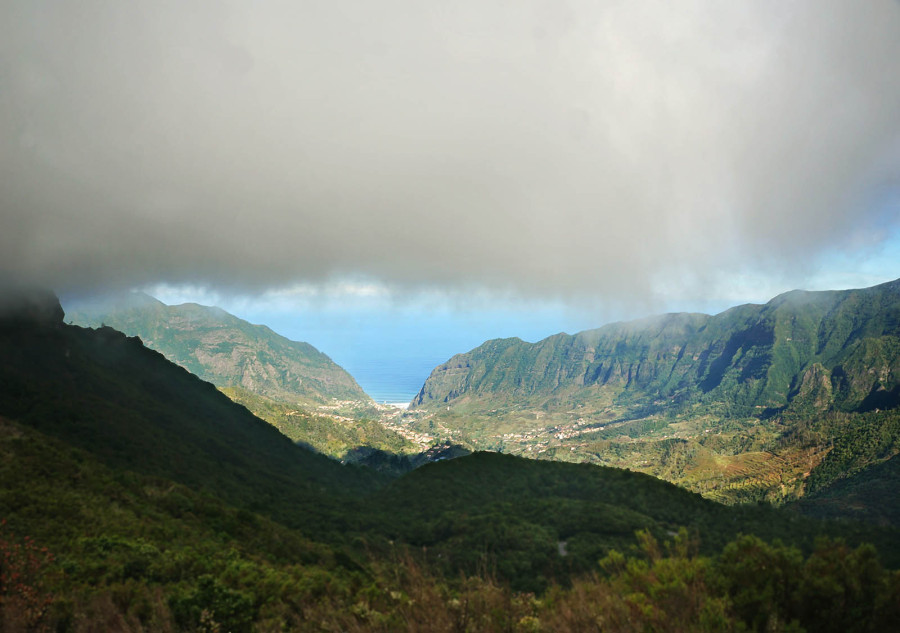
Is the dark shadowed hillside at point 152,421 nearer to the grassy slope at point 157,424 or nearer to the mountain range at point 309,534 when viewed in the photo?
the grassy slope at point 157,424

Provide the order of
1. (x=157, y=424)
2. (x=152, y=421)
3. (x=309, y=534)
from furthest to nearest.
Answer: (x=152, y=421)
(x=157, y=424)
(x=309, y=534)

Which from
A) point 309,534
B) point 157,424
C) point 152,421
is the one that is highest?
point 152,421

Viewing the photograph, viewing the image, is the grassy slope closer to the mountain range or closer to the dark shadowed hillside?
the dark shadowed hillside

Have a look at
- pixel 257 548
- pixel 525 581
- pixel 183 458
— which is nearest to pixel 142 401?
pixel 183 458

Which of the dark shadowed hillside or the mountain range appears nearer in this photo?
the mountain range

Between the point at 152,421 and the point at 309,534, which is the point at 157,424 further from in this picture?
the point at 309,534

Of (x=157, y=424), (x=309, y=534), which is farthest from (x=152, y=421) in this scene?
(x=309, y=534)

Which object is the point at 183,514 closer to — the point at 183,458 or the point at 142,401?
the point at 183,458

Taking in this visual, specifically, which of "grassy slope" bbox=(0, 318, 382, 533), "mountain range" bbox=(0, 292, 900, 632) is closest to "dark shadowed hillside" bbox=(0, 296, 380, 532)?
"grassy slope" bbox=(0, 318, 382, 533)

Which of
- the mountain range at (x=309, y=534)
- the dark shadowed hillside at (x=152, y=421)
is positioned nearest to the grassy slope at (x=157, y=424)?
the dark shadowed hillside at (x=152, y=421)

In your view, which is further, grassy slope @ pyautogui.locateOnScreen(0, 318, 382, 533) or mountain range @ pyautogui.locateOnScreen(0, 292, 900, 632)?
grassy slope @ pyautogui.locateOnScreen(0, 318, 382, 533)

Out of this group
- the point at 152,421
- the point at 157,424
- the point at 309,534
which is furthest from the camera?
the point at 152,421
